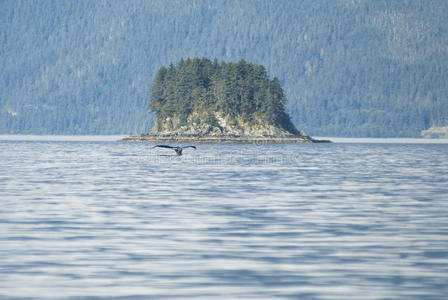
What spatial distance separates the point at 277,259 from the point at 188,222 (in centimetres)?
955

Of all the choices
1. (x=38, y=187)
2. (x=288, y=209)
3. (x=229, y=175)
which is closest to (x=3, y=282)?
(x=288, y=209)

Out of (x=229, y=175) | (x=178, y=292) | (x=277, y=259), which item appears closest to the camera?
(x=178, y=292)

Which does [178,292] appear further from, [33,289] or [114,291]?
[33,289]

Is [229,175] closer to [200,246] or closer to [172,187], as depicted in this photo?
[172,187]

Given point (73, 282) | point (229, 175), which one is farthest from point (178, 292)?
point (229, 175)

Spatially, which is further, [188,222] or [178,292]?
[188,222]

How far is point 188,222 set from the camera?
3375 centimetres

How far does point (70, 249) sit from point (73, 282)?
5135 mm

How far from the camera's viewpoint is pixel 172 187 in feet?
176

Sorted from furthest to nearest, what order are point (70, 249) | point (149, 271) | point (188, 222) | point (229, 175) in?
point (229, 175) < point (188, 222) < point (70, 249) < point (149, 271)

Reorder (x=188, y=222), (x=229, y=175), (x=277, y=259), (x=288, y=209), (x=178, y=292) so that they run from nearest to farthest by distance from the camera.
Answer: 1. (x=178, y=292)
2. (x=277, y=259)
3. (x=188, y=222)
4. (x=288, y=209)
5. (x=229, y=175)

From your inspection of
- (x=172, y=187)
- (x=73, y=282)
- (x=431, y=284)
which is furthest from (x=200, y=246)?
(x=172, y=187)

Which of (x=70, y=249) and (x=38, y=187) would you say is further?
(x=38, y=187)

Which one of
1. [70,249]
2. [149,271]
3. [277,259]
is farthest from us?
[70,249]
